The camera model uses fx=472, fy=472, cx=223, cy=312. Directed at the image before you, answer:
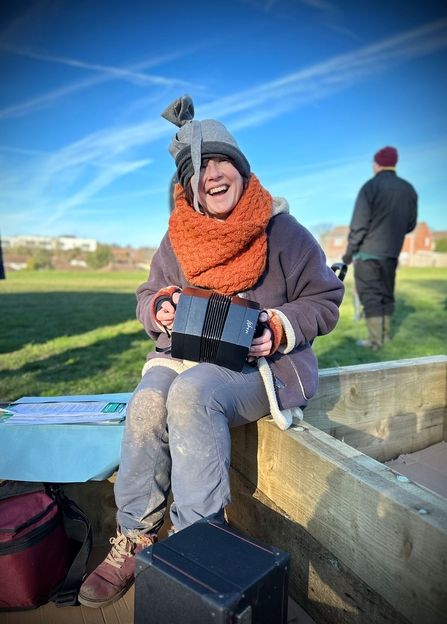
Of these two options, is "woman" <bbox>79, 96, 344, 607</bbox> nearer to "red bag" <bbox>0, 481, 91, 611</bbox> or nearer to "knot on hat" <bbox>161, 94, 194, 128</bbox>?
"knot on hat" <bbox>161, 94, 194, 128</bbox>

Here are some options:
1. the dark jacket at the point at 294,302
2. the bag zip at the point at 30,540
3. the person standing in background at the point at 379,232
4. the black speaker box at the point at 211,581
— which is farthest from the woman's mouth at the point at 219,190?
the person standing in background at the point at 379,232

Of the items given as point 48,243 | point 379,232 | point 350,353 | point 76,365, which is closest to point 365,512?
point 350,353

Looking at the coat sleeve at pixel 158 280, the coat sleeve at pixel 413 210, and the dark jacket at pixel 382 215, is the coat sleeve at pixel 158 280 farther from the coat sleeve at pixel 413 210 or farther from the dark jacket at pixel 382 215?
the coat sleeve at pixel 413 210

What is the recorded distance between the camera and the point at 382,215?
236 inches

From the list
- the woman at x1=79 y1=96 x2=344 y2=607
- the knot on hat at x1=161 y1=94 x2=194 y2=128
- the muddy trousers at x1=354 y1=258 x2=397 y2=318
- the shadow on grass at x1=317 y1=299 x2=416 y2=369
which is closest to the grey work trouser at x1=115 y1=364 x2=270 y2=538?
the woman at x1=79 y1=96 x2=344 y2=607

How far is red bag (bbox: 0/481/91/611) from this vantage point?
69.9 inches

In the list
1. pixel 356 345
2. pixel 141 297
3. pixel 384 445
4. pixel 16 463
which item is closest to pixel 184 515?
pixel 16 463

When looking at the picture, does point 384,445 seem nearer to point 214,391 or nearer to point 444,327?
A: point 214,391

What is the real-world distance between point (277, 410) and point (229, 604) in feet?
2.70

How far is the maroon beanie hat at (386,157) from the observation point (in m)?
6.04

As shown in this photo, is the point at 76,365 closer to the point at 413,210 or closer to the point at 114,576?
the point at 114,576

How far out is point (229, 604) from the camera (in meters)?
1.06

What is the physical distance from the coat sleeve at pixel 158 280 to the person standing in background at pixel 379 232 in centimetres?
417

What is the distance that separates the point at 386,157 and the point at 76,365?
4.69 m
